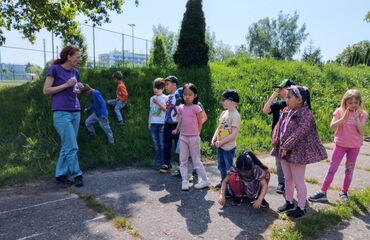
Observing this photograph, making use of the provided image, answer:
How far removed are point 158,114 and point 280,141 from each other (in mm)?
2556

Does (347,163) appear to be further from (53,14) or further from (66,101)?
(53,14)

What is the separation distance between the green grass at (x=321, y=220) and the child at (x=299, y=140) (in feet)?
0.68

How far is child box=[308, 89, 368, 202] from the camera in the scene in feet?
15.5

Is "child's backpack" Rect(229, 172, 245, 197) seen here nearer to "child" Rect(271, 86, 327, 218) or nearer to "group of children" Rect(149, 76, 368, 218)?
"group of children" Rect(149, 76, 368, 218)

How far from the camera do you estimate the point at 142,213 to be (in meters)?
4.31

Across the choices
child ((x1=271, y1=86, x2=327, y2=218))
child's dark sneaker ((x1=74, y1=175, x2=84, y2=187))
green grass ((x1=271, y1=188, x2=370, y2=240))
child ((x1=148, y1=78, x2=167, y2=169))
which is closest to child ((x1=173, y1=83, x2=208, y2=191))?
child ((x1=148, y1=78, x2=167, y2=169))

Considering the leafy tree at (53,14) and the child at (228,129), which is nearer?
the child at (228,129)

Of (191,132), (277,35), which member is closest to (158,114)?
(191,132)

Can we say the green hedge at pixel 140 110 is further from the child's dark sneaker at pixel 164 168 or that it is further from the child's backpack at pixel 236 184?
the child's backpack at pixel 236 184

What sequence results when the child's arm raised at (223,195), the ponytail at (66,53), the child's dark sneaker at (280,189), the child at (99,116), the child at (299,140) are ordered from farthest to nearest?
1. the child at (99,116)
2. the ponytail at (66,53)
3. the child's dark sneaker at (280,189)
4. the child's arm raised at (223,195)
5. the child at (299,140)

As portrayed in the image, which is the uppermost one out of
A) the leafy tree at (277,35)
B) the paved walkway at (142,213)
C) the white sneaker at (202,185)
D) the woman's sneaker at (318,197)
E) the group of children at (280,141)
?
the leafy tree at (277,35)

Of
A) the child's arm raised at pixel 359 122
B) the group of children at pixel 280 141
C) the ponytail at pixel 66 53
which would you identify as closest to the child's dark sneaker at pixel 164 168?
the group of children at pixel 280 141

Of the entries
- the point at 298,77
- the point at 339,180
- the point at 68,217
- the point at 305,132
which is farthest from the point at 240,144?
the point at 298,77

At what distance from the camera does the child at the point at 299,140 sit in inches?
161
